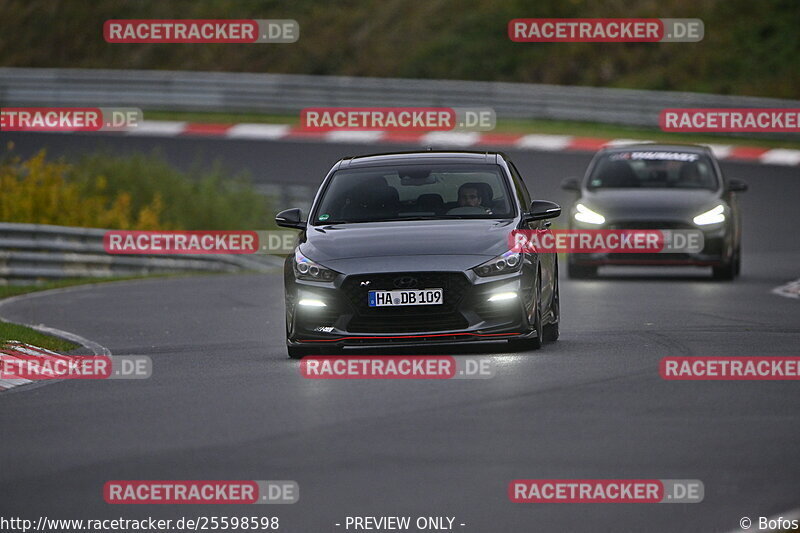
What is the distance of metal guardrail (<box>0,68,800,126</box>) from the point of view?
40062 millimetres

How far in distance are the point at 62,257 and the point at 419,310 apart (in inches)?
567

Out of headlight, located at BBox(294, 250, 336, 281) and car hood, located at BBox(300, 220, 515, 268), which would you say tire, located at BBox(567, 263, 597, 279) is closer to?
car hood, located at BBox(300, 220, 515, 268)

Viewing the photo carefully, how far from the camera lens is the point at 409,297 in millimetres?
13008

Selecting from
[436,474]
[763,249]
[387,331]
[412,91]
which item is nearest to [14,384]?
[387,331]

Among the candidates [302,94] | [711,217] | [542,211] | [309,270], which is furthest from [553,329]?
[302,94]

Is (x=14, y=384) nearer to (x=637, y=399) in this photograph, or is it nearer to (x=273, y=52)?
(x=637, y=399)

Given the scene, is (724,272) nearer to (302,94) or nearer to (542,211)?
(542,211)

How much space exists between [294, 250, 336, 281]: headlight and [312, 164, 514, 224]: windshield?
881 millimetres

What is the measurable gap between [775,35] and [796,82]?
8.73 feet

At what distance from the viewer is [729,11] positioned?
4647 cm

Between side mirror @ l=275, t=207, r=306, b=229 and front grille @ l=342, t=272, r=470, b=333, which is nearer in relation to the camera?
front grille @ l=342, t=272, r=470, b=333

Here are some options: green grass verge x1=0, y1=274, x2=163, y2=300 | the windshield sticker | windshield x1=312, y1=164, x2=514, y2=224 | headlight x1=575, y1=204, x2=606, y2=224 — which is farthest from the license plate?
the windshield sticker

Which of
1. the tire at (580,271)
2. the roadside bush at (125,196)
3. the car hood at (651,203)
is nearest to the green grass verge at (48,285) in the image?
the roadside bush at (125,196)

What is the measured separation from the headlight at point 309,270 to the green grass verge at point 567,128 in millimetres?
24883
